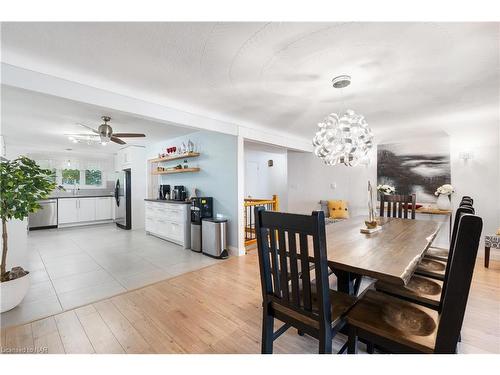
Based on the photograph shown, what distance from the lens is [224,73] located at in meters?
2.19

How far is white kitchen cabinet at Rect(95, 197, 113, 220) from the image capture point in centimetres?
685

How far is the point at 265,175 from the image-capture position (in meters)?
7.81

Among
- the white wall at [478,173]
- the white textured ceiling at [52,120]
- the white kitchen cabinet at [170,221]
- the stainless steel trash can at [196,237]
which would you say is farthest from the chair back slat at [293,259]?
the white wall at [478,173]

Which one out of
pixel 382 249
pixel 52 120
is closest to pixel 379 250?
pixel 382 249

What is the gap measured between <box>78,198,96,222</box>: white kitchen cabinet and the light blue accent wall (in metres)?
3.96

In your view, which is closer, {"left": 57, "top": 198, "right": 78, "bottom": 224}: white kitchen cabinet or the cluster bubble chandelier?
the cluster bubble chandelier

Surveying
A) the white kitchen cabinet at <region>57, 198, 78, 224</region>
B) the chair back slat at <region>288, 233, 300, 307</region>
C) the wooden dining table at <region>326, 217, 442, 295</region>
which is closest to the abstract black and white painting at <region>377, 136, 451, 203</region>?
the wooden dining table at <region>326, 217, 442, 295</region>

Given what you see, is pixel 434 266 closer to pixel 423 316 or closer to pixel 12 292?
pixel 423 316

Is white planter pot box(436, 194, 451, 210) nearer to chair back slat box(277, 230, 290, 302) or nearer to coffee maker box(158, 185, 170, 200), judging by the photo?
chair back slat box(277, 230, 290, 302)

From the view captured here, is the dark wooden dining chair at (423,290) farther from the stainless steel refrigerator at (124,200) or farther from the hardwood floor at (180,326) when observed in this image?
the stainless steel refrigerator at (124,200)

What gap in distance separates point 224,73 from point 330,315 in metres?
2.16
